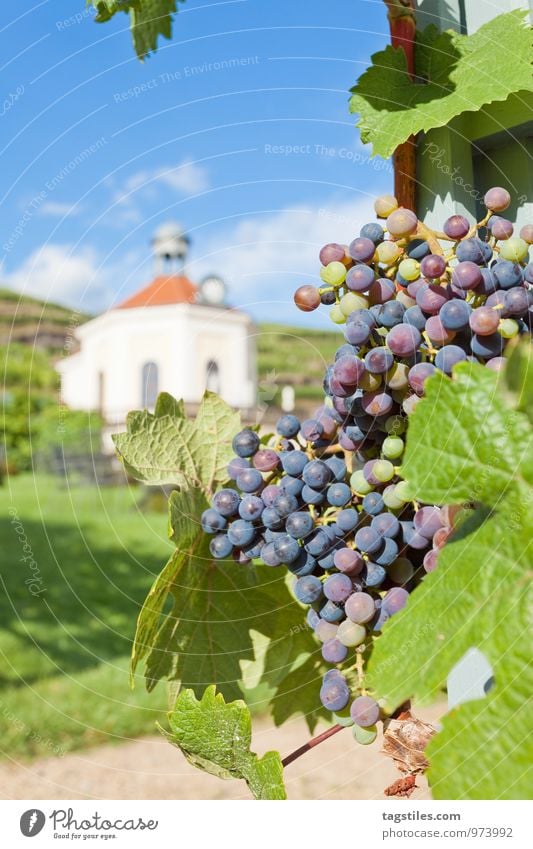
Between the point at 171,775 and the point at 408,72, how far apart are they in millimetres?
2304

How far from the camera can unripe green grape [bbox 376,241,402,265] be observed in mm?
437

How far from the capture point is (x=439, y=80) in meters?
0.51

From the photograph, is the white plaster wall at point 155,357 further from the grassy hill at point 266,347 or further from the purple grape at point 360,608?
the purple grape at point 360,608

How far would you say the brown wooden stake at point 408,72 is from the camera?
1.70 feet

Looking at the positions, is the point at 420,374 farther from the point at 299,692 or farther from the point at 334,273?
the point at 299,692

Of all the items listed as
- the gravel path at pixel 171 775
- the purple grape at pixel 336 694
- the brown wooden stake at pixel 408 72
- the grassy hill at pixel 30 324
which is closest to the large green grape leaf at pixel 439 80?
the brown wooden stake at pixel 408 72

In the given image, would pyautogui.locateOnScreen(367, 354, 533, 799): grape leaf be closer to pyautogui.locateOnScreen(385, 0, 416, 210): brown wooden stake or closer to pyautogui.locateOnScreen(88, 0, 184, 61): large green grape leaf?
pyautogui.locateOnScreen(385, 0, 416, 210): brown wooden stake

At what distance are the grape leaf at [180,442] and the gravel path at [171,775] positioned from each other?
1.88 m

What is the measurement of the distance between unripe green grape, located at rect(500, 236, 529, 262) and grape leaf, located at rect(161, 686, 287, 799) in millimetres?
290

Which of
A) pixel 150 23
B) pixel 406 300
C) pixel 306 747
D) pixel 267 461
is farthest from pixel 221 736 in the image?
pixel 150 23

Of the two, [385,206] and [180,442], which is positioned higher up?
[385,206]

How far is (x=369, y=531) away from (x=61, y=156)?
49 cm

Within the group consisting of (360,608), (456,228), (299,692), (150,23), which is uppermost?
(150,23)
